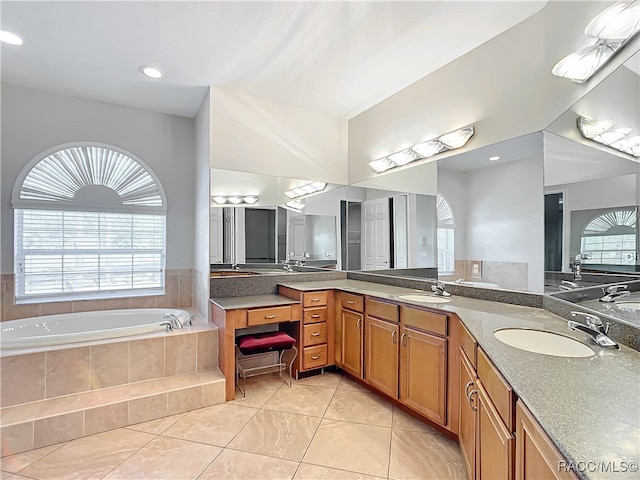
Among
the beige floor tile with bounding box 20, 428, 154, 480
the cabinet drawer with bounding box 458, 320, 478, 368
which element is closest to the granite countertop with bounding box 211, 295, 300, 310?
the beige floor tile with bounding box 20, 428, 154, 480

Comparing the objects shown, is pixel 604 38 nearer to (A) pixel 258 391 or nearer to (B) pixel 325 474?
(B) pixel 325 474

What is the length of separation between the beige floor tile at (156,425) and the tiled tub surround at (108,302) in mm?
1527

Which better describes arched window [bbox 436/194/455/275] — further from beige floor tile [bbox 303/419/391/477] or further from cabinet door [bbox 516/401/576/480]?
cabinet door [bbox 516/401/576/480]

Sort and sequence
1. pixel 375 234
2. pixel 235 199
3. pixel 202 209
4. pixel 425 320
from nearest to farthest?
1. pixel 425 320
2. pixel 235 199
3. pixel 202 209
4. pixel 375 234

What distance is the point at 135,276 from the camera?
3609 millimetres

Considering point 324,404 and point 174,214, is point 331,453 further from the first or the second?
point 174,214

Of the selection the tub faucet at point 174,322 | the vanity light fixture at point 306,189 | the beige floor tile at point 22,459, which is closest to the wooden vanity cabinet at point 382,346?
the vanity light fixture at point 306,189

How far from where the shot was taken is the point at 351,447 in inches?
79.4

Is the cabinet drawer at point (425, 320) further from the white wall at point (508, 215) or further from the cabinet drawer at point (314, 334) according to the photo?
the cabinet drawer at point (314, 334)

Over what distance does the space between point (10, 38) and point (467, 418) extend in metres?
3.84

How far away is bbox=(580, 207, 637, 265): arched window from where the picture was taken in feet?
4.69

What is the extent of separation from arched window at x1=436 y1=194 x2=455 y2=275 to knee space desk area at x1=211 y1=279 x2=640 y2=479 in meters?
0.40

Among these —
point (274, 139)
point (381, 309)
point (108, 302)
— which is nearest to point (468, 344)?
point (381, 309)

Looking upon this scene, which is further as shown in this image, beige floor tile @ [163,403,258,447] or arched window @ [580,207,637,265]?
beige floor tile @ [163,403,258,447]
